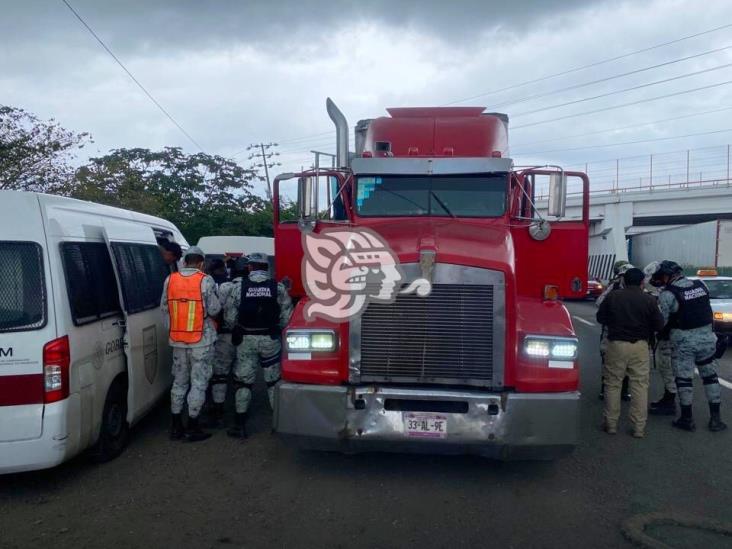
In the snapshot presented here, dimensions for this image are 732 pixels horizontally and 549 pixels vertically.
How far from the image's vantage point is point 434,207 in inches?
261

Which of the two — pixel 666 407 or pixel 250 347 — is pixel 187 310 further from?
pixel 666 407

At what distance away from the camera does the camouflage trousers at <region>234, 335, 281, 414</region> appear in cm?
677

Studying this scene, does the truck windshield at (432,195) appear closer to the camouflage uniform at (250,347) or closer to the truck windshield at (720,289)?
the camouflage uniform at (250,347)

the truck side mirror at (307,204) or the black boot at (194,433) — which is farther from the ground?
the truck side mirror at (307,204)

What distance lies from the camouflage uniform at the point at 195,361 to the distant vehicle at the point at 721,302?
8.84 metres

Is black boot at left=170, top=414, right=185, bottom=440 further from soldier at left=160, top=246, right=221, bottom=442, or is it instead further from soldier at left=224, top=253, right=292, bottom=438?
soldier at left=224, top=253, right=292, bottom=438

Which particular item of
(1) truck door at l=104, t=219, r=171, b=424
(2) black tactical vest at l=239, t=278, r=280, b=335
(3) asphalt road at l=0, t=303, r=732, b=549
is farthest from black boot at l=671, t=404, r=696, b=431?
(1) truck door at l=104, t=219, r=171, b=424

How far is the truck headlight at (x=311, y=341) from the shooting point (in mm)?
5246

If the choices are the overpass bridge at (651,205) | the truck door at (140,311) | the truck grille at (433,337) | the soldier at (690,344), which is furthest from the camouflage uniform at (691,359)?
the overpass bridge at (651,205)

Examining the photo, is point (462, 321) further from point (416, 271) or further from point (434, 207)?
point (434, 207)

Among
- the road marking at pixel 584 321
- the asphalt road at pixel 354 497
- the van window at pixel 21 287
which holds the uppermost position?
the van window at pixel 21 287

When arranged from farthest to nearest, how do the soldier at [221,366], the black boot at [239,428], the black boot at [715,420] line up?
the soldier at [221,366] < the black boot at [715,420] < the black boot at [239,428]

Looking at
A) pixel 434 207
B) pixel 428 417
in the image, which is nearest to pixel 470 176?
pixel 434 207

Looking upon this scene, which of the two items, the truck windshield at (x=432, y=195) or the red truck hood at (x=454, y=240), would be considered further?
the truck windshield at (x=432, y=195)
